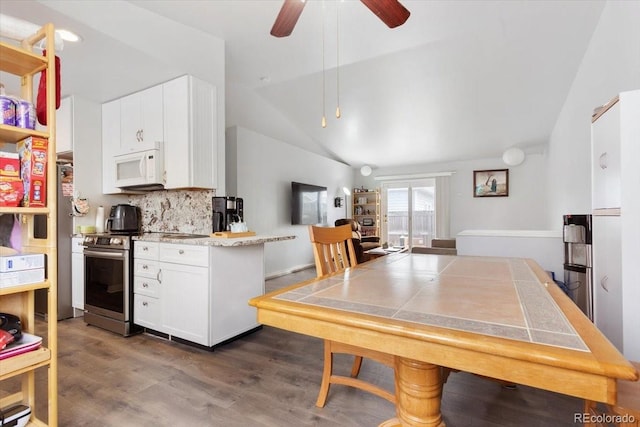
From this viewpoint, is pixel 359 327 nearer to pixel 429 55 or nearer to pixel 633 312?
pixel 633 312

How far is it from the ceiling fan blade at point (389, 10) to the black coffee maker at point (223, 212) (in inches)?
75.7

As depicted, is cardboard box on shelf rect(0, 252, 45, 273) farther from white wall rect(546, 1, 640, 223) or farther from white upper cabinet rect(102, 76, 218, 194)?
white wall rect(546, 1, 640, 223)

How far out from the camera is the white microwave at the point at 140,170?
2930 millimetres

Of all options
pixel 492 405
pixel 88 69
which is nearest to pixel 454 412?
pixel 492 405

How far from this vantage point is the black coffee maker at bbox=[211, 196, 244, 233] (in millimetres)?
2836

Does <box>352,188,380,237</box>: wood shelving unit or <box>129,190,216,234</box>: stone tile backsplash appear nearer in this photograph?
<box>129,190,216,234</box>: stone tile backsplash

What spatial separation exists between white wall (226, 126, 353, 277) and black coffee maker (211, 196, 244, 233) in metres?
1.74

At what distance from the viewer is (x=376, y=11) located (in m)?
1.66

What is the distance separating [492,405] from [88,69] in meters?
3.97

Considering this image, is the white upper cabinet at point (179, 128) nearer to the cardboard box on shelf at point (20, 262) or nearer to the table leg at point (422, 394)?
the cardboard box on shelf at point (20, 262)

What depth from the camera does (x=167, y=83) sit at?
2.95m

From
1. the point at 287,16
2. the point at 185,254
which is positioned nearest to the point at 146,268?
the point at 185,254

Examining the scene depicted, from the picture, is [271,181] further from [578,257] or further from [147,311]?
[578,257]

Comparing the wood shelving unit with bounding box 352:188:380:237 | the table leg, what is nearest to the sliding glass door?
the wood shelving unit with bounding box 352:188:380:237
